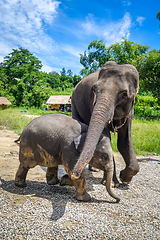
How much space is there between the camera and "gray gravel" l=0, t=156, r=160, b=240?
7.86ft

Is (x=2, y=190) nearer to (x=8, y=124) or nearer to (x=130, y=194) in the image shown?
(x=130, y=194)

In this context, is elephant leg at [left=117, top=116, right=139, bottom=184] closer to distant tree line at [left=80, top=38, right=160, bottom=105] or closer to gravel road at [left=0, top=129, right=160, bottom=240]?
gravel road at [left=0, top=129, right=160, bottom=240]

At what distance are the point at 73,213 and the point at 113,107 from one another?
63.2 inches

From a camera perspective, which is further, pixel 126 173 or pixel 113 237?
pixel 126 173

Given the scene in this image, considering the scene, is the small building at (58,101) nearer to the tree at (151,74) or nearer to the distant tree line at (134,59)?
the distant tree line at (134,59)

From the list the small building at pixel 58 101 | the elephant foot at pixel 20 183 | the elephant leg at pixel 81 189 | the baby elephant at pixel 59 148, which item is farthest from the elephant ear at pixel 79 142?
the small building at pixel 58 101

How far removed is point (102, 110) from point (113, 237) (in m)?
1.58

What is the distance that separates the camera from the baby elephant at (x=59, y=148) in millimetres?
3023

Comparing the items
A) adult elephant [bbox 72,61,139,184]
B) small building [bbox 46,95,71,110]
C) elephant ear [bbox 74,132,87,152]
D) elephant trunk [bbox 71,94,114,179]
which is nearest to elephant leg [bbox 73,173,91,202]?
elephant ear [bbox 74,132,87,152]

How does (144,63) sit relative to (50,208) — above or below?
above

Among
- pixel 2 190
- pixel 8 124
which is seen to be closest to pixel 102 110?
pixel 2 190

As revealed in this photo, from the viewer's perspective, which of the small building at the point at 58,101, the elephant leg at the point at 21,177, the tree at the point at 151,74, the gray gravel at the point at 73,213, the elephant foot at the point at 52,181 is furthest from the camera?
the small building at the point at 58,101

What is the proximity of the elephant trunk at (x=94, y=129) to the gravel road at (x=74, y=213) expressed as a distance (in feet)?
2.19

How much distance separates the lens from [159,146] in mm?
7824
